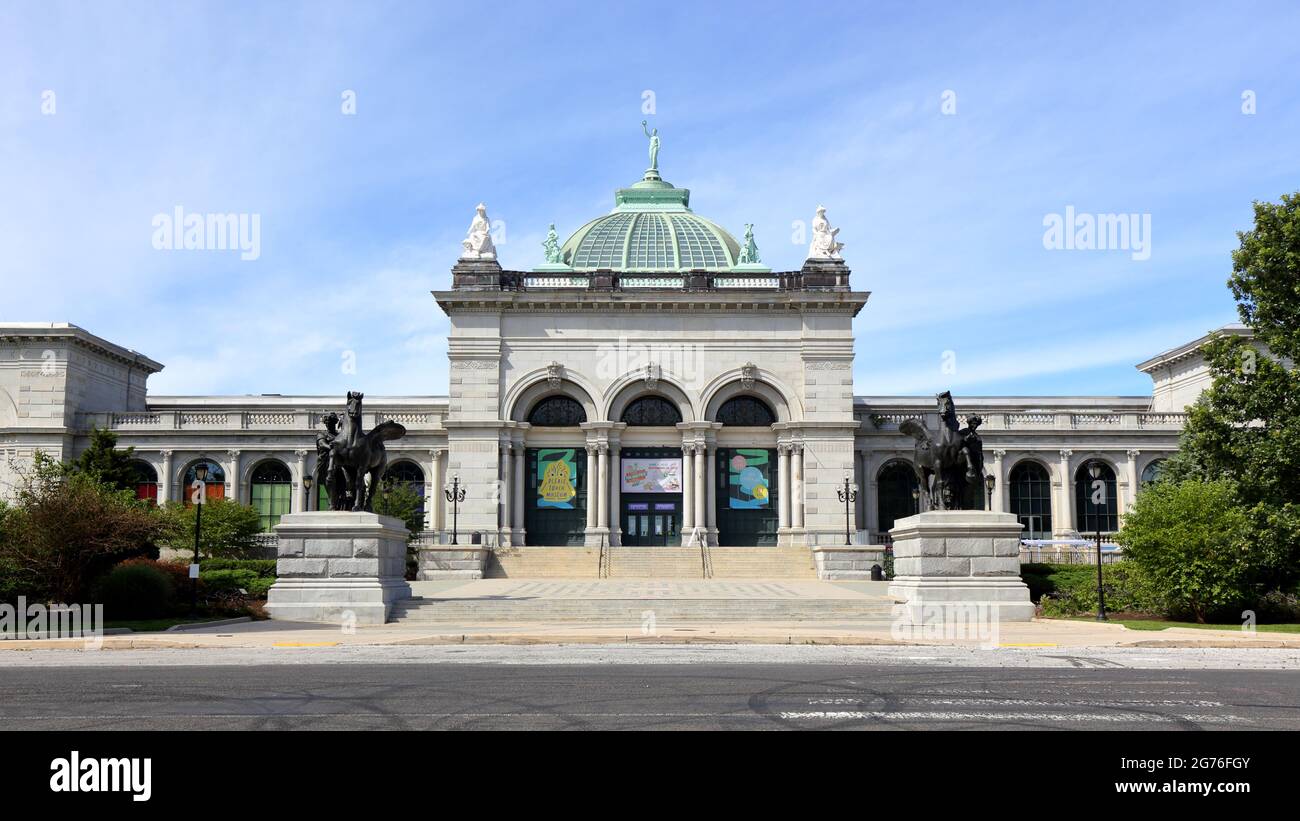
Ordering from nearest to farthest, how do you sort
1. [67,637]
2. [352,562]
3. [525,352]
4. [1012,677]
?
[1012,677] < [67,637] < [352,562] < [525,352]

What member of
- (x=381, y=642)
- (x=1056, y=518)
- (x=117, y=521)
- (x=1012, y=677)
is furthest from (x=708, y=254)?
(x=1012, y=677)

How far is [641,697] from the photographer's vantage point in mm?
11695

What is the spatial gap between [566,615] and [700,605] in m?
3.78

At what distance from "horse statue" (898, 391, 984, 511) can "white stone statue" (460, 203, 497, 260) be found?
37466 millimetres

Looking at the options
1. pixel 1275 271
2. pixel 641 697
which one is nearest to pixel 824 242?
pixel 1275 271

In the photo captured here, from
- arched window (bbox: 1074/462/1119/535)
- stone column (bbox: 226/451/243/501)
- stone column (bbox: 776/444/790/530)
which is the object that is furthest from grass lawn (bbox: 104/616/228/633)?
arched window (bbox: 1074/462/1119/535)

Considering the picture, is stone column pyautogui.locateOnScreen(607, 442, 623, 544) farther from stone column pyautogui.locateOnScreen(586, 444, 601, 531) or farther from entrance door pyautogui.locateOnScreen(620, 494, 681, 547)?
stone column pyautogui.locateOnScreen(586, 444, 601, 531)

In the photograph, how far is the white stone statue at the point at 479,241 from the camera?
6088 cm

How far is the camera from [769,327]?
60500 mm

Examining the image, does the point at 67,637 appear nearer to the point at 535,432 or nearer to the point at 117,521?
the point at 117,521

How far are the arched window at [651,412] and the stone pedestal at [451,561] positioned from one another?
14.3 metres

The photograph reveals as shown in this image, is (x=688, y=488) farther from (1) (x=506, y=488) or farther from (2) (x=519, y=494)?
(1) (x=506, y=488)

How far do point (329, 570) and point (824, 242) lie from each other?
4008 centimetres

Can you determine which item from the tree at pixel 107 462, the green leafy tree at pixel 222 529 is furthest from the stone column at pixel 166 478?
the tree at pixel 107 462
